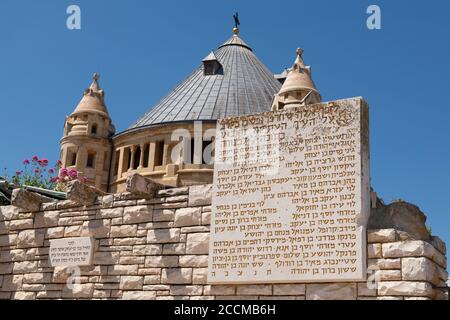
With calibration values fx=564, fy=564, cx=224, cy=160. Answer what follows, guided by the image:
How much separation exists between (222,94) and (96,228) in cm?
2596

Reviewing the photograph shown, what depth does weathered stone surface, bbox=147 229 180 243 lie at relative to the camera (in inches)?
338

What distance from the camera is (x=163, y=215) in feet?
29.0

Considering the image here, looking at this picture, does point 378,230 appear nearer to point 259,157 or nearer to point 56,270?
point 259,157

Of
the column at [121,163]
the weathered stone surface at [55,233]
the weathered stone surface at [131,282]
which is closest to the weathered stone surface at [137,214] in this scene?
the weathered stone surface at [131,282]

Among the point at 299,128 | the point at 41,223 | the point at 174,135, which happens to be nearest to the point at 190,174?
the point at 174,135

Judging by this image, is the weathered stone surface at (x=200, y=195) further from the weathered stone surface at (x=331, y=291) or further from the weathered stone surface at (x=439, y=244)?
the weathered stone surface at (x=439, y=244)

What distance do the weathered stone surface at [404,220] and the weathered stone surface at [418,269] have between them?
0.38 m

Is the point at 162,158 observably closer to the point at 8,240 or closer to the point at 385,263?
the point at 8,240

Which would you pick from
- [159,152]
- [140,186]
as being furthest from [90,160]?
A: [140,186]

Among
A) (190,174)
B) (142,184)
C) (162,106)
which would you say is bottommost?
(142,184)

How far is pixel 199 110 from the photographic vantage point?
33156 millimetres

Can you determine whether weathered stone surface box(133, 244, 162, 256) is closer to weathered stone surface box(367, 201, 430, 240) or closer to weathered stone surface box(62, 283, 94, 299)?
weathered stone surface box(62, 283, 94, 299)

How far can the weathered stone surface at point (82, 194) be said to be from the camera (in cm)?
960

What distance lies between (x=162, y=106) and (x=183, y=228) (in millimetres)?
27347
